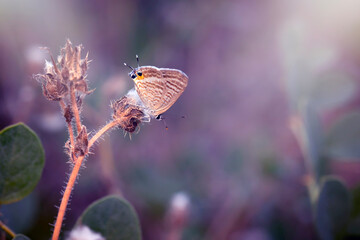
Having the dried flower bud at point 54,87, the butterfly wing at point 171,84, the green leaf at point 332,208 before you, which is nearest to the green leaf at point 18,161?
the dried flower bud at point 54,87

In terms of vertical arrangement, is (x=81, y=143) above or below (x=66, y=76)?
below

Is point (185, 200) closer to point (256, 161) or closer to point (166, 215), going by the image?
point (166, 215)

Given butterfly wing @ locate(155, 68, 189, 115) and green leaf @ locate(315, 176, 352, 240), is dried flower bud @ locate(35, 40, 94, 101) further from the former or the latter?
green leaf @ locate(315, 176, 352, 240)

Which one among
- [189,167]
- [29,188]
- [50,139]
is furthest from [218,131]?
[29,188]

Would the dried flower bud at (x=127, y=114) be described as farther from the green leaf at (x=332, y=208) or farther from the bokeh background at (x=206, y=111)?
the green leaf at (x=332, y=208)

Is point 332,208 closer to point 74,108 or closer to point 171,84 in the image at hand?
point 171,84

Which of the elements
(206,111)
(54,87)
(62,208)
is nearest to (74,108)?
(54,87)

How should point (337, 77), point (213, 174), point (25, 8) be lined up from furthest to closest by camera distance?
point (25, 8), point (213, 174), point (337, 77)
